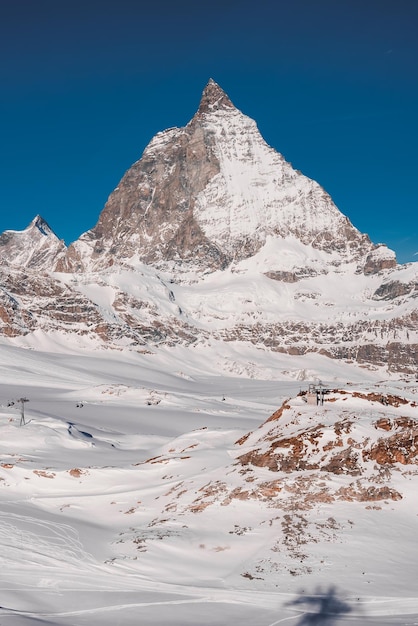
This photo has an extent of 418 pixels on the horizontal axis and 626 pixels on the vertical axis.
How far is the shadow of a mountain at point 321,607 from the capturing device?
39.3 feet

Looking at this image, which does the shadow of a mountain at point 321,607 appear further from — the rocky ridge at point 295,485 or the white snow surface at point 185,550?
the rocky ridge at point 295,485

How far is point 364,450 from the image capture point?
2202cm

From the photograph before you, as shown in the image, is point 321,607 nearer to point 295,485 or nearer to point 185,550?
point 185,550

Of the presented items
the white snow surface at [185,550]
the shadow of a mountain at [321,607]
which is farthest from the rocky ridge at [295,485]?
the shadow of a mountain at [321,607]

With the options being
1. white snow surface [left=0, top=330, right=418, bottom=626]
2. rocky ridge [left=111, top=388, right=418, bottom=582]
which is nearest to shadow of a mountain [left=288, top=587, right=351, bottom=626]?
white snow surface [left=0, top=330, right=418, bottom=626]

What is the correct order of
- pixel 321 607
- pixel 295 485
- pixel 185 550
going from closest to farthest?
pixel 321 607, pixel 185 550, pixel 295 485

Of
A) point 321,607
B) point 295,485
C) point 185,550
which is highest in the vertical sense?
point 295,485

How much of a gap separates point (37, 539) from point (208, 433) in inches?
660

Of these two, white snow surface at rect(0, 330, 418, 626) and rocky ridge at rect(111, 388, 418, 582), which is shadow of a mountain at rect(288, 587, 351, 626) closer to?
white snow surface at rect(0, 330, 418, 626)

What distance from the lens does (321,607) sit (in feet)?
42.3

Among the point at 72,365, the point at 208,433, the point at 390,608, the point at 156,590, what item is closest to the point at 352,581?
the point at 390,608

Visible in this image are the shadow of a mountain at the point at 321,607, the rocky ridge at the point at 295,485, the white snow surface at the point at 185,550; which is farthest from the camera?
the rocky ridge at the point at 295,485

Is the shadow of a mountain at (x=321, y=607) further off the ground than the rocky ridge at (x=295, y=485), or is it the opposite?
the rocky ridge at (x=295, y=485)

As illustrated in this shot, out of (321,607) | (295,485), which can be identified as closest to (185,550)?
(295,485)
